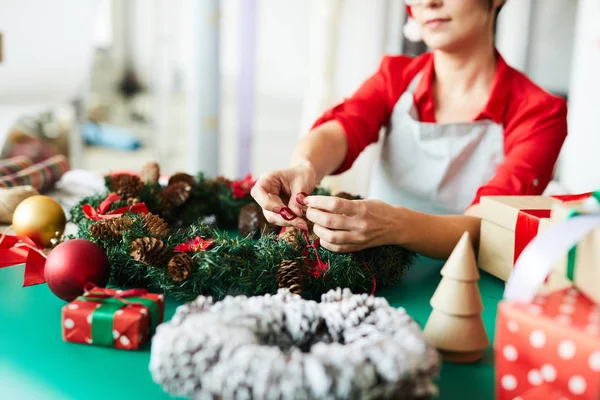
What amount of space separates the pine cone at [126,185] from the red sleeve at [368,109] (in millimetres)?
482

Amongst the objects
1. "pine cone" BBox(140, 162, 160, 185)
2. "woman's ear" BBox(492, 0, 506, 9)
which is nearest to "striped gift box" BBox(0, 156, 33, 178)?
"pine cone" BBox(140, 162, 160, 185)

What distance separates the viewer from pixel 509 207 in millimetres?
988

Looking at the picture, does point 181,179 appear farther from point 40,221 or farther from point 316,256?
point 316,256

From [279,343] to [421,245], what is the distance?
45cm

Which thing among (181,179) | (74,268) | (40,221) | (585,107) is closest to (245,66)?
(585,107)

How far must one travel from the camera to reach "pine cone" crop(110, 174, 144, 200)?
44.3 inches

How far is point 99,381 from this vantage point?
2.15ft

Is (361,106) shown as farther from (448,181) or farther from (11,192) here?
(11,192)

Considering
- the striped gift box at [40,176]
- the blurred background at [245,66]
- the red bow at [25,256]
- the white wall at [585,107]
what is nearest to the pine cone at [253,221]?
the red bow at [25,256]

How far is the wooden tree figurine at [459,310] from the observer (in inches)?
27.0

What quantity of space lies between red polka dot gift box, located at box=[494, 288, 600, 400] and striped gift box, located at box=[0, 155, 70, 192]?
3.46ft

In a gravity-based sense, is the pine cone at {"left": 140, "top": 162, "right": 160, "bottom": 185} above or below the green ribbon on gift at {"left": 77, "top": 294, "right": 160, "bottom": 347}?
above

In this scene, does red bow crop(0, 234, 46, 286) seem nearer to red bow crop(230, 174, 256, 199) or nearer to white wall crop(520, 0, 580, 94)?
red bow crop(230, 174, 256, 199)

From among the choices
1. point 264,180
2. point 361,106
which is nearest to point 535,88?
point 361,106
